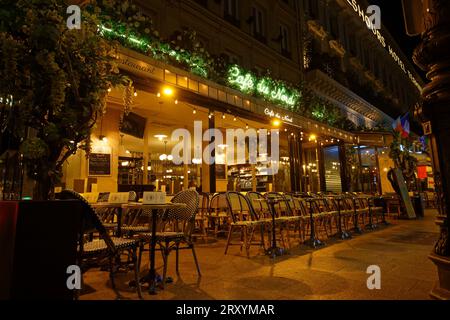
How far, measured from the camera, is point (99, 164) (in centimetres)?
852

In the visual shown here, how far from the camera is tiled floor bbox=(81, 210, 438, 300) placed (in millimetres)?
2662

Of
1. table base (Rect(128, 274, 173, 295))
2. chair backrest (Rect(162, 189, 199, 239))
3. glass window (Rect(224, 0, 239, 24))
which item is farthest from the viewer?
glass window (Rect(224, 0, 239, 24))

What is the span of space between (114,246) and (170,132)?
9.47m

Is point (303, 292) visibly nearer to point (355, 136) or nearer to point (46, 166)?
point (46, 166)

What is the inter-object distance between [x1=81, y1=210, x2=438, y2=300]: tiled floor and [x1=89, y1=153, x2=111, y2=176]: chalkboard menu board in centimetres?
479

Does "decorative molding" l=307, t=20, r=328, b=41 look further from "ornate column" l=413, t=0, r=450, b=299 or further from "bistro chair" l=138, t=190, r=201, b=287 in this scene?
"bistro chair" l=138, t=190, r=201, b=287

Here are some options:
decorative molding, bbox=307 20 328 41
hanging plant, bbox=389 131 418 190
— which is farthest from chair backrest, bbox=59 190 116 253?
decorative molding, bbox=307 20 328 41

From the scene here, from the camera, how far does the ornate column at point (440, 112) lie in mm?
2094

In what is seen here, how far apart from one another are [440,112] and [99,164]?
8.34m

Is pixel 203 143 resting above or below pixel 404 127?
below

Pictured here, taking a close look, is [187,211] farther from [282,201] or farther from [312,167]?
[312,167]

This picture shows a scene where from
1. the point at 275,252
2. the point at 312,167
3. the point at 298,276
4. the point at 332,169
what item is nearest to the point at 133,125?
the point at 275,252

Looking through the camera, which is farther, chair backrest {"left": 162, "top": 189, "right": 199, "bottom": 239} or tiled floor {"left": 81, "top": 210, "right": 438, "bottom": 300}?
chair backrest {"left": 162, "top": 189, "right": 199, "bottom": 239}

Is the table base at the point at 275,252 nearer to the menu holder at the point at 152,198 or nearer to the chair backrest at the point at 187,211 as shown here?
the chair backrest at the point at 187,211
